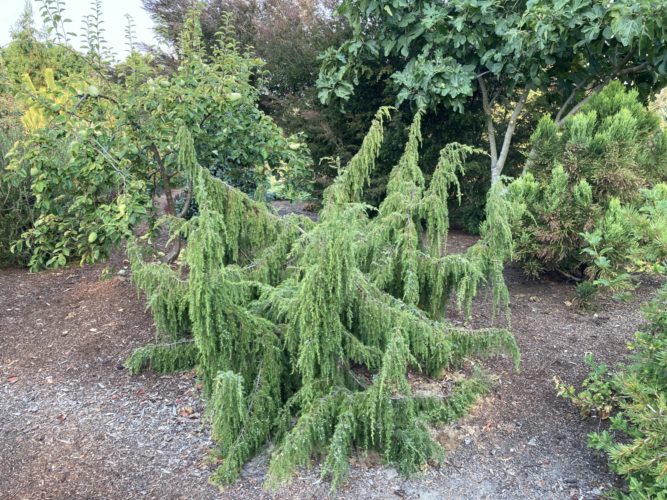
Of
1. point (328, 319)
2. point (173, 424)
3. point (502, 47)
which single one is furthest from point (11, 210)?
point (502, 47)

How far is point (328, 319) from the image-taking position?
2156 mm

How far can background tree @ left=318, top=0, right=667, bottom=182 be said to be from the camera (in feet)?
12.7

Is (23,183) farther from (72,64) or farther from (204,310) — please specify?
(204,310)

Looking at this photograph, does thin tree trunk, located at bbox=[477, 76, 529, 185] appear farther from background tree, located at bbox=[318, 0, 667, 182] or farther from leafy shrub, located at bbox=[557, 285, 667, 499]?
leafy shrub, located at bbox=[557, 285, 667, 499]

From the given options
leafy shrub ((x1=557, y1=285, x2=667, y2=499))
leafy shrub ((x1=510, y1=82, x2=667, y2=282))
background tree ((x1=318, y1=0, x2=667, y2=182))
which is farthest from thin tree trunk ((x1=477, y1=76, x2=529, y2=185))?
leafy shrub ((x1=557, y1=285, x2=667, y2=499))

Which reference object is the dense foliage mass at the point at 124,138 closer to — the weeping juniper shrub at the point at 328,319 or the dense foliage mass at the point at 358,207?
the dense foliage mass at the point at 358,207

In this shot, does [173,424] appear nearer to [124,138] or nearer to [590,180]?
[124,138]

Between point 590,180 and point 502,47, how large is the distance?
148 cm

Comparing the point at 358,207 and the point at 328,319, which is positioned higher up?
the point at 358,207

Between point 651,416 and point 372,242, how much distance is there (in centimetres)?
154

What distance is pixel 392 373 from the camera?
6.88 ft

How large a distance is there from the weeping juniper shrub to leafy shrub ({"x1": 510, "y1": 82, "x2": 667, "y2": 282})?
4.85 feet

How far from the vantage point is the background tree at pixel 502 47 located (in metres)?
3.87

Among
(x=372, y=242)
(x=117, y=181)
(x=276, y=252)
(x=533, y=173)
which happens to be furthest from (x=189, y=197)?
(x=533, y=173)
